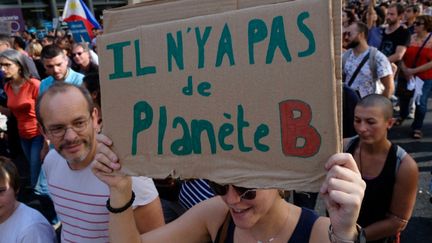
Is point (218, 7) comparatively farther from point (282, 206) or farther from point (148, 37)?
point (282, 206)

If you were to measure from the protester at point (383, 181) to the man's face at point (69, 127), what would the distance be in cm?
130

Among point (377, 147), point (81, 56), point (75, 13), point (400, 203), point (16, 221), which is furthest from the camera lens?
point (75, 13)

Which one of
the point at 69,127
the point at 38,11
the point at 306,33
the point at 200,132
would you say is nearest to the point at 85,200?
the point at 69,127

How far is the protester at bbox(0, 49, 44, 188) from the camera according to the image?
3838 mm

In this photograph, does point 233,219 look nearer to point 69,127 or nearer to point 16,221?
point 69,127

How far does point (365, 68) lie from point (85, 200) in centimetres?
304

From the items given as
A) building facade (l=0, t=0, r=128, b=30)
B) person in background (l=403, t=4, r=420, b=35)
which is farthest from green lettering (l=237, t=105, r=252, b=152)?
building facade (l=0, t=0, r=128, b=30)

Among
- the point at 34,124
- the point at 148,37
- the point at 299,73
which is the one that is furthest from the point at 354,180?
the point at 34,124

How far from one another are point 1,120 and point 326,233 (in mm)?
4379

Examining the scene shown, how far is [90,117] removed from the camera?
5.82ft

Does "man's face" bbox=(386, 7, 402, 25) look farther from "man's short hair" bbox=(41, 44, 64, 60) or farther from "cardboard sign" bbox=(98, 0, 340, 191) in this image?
"cardboard sign" bbox=(98, 0, 340, 191)

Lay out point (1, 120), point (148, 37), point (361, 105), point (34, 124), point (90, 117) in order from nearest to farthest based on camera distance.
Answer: point (148, 37), point (90, 117), point (361, 105), point (34, 124), point (1, 120)

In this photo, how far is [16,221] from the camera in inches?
69.5

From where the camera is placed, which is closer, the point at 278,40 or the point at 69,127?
the point at 278,40
